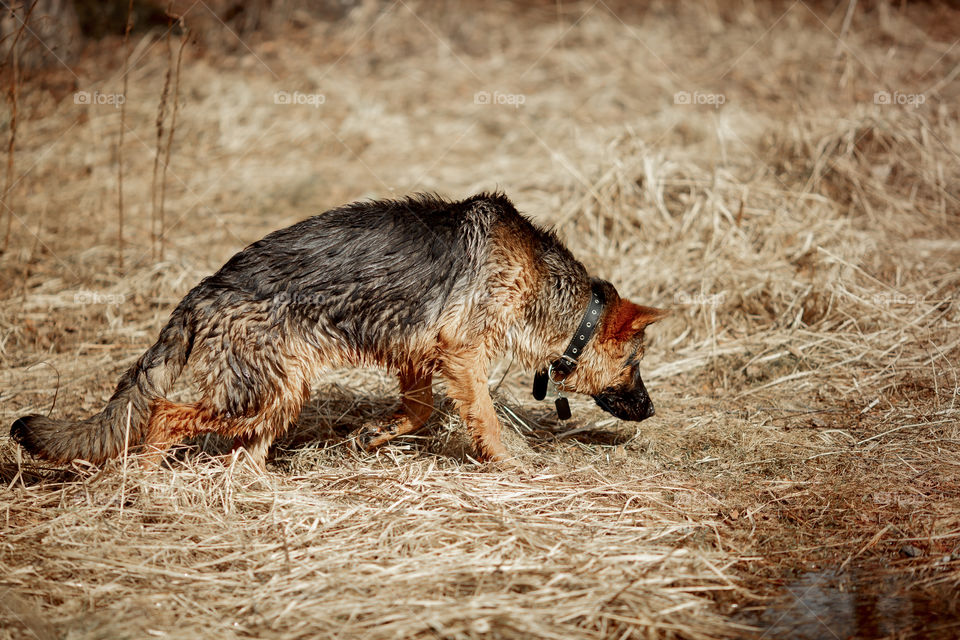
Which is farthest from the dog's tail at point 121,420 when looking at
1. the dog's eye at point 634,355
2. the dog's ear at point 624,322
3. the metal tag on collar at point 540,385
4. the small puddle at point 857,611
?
the small puddle at point 857,611

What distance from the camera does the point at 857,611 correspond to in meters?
3.72

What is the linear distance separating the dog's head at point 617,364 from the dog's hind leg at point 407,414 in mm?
997

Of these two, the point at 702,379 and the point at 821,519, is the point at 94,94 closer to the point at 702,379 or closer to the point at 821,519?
the point at 702,379

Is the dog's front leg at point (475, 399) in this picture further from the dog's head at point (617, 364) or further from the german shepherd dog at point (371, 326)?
the dog's head at point (617, 364)

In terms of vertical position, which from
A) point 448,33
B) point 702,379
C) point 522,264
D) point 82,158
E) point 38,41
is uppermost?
point 448,33

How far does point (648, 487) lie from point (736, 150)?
5798 millimetres

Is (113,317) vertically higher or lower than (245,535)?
higher

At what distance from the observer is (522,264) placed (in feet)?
17.6

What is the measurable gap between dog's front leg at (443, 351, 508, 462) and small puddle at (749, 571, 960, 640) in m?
2.03

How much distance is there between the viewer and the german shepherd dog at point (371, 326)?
16.0 feet

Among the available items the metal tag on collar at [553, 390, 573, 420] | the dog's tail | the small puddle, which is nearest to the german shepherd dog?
the dog's tail

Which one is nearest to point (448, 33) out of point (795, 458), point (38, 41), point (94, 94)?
point (94, 94)

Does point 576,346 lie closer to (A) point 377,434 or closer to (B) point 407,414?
(B) point 407,414

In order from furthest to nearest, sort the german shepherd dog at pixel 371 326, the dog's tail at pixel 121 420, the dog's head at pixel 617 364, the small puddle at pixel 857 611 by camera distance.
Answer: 1. the dog's head at pixel 617 364
2. the german shepherd dog at pixel 371 326
3. the dog's tail at pixel 121 420
4. the small puddle at pixel 857 611
